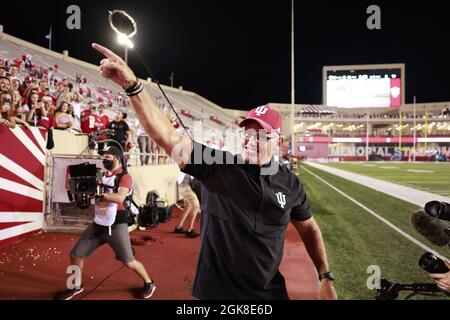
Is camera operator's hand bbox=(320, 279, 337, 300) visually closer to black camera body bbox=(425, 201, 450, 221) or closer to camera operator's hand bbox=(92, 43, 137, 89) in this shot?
black camera body bbox=(425, 201, 450, 221)

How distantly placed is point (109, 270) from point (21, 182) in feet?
9.79

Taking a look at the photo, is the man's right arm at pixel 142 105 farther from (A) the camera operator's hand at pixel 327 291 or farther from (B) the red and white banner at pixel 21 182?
(B) the red and white banner at pixel 21 182

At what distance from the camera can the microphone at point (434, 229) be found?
1976mm

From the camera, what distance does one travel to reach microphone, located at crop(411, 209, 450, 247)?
1976mm

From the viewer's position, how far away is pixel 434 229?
201 cm

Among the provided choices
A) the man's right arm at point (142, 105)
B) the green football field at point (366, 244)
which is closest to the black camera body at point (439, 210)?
the man's right arm at point (142, 105)

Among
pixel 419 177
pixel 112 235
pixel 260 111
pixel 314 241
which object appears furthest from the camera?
pixel 419 177

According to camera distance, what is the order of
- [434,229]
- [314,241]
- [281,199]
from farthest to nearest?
[314,241], [281,199], [434,229]

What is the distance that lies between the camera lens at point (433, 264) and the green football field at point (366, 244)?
95.9 inches

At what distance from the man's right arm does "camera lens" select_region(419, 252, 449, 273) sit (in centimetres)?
159

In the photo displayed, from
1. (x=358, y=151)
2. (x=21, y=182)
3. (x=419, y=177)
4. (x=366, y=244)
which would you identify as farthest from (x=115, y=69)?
(x=358, y=151)

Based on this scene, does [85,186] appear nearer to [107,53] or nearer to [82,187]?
[82,187]

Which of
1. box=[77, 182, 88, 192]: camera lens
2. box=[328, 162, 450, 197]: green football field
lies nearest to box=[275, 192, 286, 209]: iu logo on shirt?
box=[77, 182, 88, 192]: camera lens
